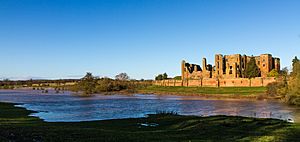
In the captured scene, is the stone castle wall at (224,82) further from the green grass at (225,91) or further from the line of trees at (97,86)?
the line of trees at (97,86)

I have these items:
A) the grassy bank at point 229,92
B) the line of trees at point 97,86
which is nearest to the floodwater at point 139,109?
the grassy bank at point 229,92

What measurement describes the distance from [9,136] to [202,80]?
13755 cm

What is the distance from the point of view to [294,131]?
25328 millimetres

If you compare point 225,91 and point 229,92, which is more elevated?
point 225,91

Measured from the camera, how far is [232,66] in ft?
529

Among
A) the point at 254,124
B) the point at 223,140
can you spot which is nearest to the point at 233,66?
the point at 254,124

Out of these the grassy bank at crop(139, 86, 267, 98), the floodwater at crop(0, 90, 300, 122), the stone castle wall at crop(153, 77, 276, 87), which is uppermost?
the stone castle wall at crop(153, 77, 276, 87)

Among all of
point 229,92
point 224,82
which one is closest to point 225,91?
point 229,92

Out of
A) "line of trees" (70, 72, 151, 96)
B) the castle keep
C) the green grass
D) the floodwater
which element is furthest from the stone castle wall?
the floodwater

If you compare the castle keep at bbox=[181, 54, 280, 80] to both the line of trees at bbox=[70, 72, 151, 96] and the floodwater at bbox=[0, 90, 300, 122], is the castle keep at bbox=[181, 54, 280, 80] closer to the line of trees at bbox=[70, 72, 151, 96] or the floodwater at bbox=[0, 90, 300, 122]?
the line of trees at bbox=[70, 72, 151, 96]

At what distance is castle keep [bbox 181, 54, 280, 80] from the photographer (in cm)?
15738

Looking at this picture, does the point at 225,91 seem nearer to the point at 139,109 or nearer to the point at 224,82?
the point at 224,82

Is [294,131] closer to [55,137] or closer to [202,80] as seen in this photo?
[55,137]

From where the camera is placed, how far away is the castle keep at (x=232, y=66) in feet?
516
